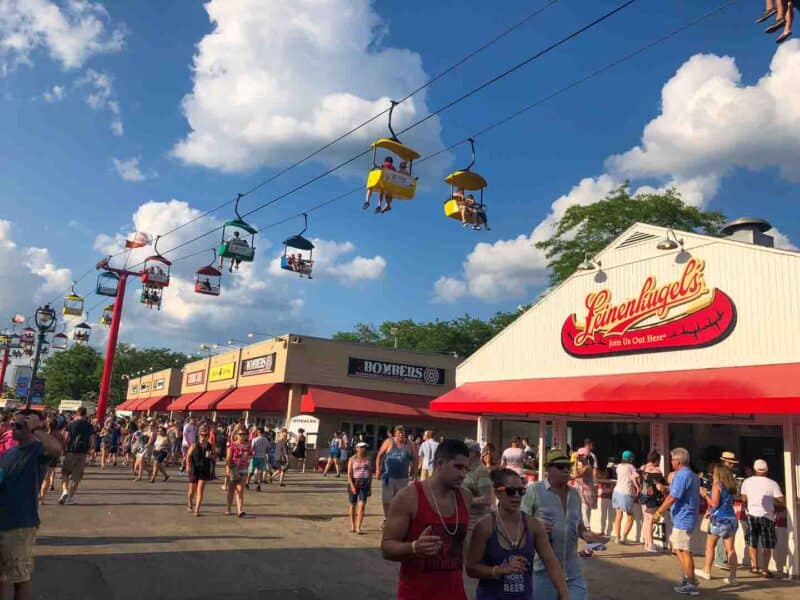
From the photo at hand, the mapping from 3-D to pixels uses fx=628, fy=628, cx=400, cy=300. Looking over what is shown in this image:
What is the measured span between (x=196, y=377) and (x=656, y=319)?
36.3m

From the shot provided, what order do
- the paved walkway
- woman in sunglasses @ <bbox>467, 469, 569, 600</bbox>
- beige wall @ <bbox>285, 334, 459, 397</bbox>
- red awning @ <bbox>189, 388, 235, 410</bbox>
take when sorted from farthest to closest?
red awning @ <bbox>189, 388, 235, 410</bbox> → beige wall @ <bbox>285, 334, 459, 397</bbox> → the paved walkway → woman in sunglasses @ <bbox>467, 469, 569, 600</bbox>

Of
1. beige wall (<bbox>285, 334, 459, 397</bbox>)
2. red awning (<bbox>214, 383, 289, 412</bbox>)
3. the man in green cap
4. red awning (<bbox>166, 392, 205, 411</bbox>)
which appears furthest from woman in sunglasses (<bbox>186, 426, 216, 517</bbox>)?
red awning (<bbox>166, 392, 205, 411</bbox>)

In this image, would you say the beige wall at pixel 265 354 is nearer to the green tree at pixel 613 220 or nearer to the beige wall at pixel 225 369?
the beige wall at pixel 225 369

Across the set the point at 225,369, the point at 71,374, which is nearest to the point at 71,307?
the point at 225,369

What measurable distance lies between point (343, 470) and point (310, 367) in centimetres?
498

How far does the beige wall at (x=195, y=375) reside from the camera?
135 feet

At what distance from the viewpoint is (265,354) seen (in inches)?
1204

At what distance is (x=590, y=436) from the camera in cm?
1536

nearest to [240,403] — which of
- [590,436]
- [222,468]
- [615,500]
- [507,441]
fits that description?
[222,468]

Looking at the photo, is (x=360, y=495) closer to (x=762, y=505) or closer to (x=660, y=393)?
(x=660, y=393)

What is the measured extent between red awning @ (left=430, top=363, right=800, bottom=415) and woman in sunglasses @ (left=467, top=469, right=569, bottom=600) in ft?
24.5

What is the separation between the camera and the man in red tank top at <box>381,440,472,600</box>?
10.6 feet

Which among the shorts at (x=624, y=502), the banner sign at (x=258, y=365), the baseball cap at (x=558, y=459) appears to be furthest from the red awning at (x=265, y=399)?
the baseball cap at (x=558, y=459)

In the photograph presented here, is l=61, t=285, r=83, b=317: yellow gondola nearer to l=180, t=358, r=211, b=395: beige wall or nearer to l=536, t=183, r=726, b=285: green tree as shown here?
l=180, t=358, r=211, b=395: beige wall
